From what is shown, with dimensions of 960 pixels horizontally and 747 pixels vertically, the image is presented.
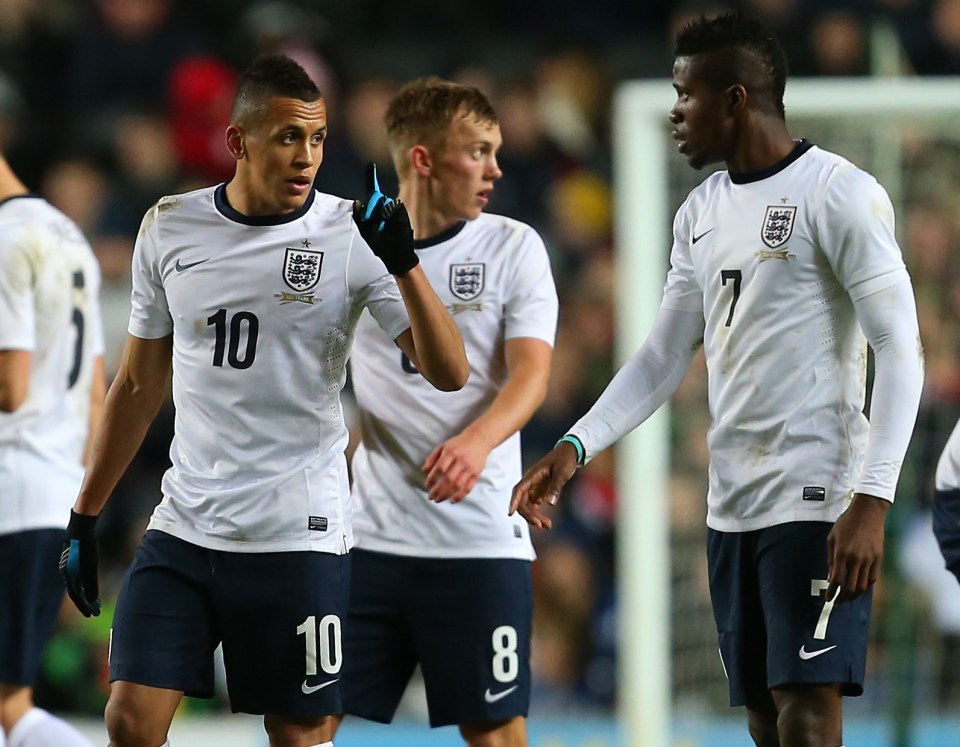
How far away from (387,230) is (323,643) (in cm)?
105

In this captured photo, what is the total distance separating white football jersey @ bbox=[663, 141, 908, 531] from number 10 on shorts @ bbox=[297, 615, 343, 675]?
0.99 meters

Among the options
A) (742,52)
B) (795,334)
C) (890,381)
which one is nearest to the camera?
(890,381)

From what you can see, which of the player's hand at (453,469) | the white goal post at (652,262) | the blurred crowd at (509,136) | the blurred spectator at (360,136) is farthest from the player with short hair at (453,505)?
the blurred spectator at (360,136)

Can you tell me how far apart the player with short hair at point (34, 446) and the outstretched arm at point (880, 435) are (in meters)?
2.58

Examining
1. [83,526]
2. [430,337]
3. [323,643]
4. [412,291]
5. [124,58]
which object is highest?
[124,58]

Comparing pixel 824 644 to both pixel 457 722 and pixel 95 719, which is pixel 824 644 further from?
pixel 95 719

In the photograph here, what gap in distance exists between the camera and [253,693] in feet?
13.7

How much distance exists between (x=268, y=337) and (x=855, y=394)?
4.69 feet

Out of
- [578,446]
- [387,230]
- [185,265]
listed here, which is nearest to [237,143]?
[185,265]

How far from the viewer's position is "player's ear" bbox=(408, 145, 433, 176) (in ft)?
16.6

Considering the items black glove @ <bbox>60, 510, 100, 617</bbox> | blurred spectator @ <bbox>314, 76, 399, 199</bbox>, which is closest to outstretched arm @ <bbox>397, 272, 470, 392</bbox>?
black glove @ <bbox>60, 510, 100, 617</bbox>

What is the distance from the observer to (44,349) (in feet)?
17.5

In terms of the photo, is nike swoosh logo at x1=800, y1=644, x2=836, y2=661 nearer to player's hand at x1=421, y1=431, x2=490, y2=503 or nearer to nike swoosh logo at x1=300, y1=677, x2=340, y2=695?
player's hand at x1=421, y1=431, x2=490, y2=503

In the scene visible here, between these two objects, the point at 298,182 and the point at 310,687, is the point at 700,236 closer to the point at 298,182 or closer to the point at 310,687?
the point at 298,182
